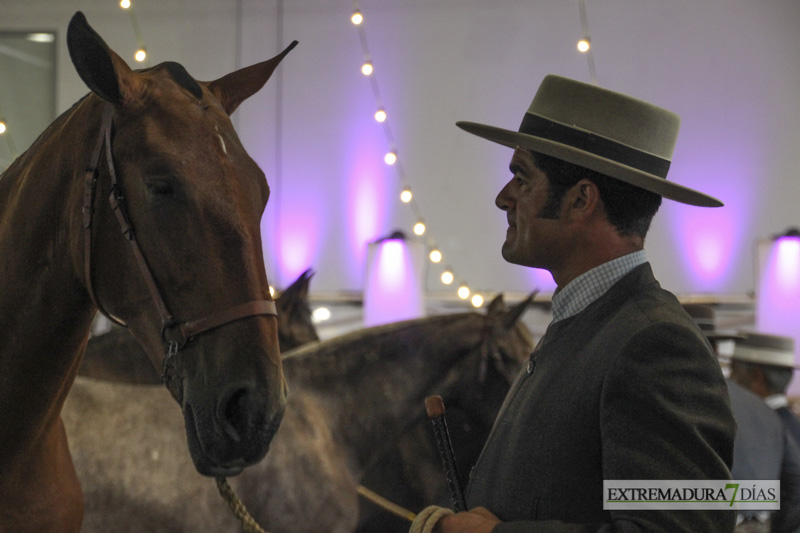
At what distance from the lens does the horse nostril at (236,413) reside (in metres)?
1.16

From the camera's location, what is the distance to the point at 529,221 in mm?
1220

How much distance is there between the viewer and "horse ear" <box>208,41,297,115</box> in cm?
154

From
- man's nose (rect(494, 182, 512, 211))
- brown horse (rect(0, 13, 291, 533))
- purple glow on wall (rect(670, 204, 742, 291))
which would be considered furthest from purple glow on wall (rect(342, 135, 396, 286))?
man's nose (rect(494, 182, 512, 211))

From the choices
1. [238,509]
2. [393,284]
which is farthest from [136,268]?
[393,284]

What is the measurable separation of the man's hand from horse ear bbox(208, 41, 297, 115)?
900 millimetres

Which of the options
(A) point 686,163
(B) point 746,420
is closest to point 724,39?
(A) point 686,163

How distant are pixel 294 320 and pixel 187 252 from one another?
10.0 ft

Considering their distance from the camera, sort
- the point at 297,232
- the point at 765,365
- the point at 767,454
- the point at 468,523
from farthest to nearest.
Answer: the point at 297,232 → the point at 765,365 → the point at 767,454 → the point at 468,523

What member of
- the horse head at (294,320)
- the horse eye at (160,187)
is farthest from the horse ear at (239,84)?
the horse head at (294,320)

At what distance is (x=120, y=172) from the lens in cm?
131

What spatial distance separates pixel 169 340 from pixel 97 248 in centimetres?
22

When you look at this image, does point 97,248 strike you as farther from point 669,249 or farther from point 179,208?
point 669,249

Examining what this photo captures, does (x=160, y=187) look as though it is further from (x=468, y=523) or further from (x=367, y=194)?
(x=367, y=194)

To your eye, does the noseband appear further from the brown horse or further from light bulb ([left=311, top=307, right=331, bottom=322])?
light bulb ([left=311, top=307, right=331, bottom=322])
